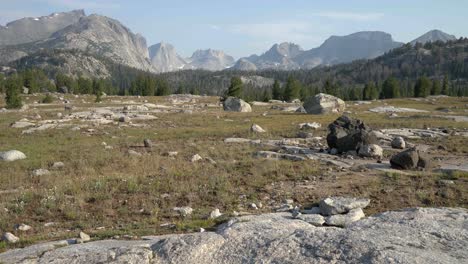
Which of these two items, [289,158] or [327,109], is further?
[327,109]

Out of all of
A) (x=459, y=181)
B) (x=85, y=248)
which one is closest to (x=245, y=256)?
(x=85, y=248)

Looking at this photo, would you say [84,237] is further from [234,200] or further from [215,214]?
[234,200]

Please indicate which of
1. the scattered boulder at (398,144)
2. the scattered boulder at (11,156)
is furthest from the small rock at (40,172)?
the scattered boulder at (398,144)

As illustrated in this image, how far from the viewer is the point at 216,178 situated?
70.2ft

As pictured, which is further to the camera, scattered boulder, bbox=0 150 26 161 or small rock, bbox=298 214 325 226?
scattered boulder, bbox=0 150 26 161

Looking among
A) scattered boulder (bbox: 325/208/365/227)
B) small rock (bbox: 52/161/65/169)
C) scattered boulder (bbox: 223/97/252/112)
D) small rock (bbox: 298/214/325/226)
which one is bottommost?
Answer: scattered boulder (bbox: 223/97/252/112)

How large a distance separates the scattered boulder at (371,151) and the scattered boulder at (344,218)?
15.5 m

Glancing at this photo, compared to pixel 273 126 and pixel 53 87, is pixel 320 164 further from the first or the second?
pixel 53 87

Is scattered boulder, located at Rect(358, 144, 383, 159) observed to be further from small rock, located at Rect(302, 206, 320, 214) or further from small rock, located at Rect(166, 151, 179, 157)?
small rock, located at Rect(302, 206, 320, 214)

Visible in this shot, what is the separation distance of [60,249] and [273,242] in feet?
19.2

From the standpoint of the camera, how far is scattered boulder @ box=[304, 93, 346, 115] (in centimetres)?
7575

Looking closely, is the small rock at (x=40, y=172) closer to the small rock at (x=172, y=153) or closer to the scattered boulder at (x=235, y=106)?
the small rock at (x=172, y=153)

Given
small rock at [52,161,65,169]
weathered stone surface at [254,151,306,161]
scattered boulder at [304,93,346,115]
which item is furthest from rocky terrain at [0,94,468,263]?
scattered boulder at [304,93,346,115]

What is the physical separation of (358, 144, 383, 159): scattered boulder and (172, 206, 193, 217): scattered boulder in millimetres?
16232
